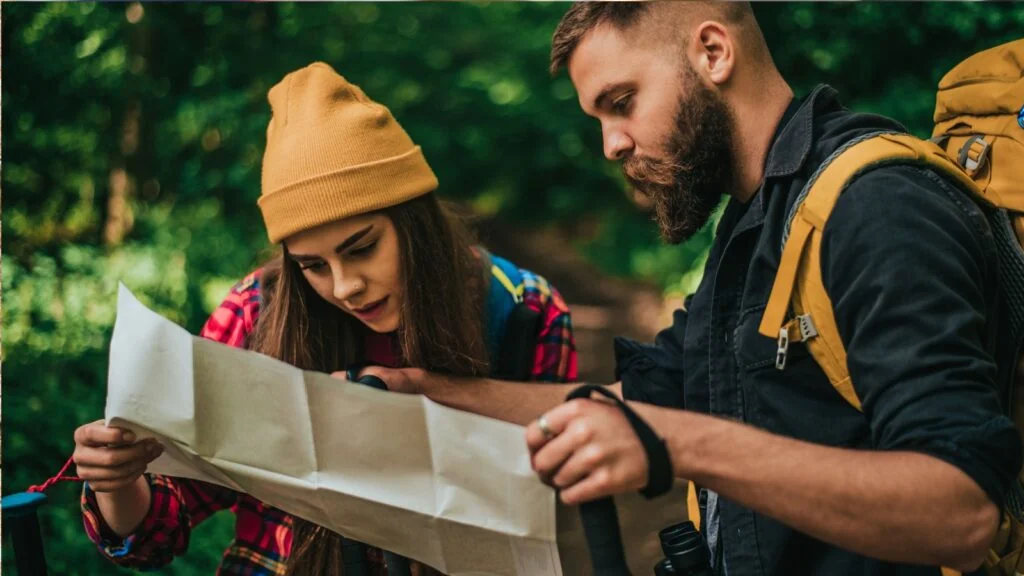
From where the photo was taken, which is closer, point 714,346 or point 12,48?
point 714,346

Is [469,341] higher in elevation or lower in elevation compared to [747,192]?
lower

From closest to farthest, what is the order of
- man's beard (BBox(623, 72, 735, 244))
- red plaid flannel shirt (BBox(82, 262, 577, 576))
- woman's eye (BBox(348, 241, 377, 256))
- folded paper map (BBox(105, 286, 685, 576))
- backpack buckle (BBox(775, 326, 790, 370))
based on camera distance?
1. folded paper map (BBox(105, 286, 685, 576))
2. backpack buckle (BBox(775, 326, 790, 370))
3. man's beard (BBox(623, 72, 735, 244))
4. red plaid flannel shirt (BBox(82, 262, 577, 576))
5. woman's eye (BBox(348, 241, 377, 256))

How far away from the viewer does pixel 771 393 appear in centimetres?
167

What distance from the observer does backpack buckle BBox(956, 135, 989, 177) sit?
1690 millimetres

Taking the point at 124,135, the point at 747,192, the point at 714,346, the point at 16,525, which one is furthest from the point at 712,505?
the point at 124,135

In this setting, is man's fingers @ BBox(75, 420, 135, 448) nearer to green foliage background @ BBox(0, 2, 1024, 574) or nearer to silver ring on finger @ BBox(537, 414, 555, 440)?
silver ring on finger @ BBox(537, 414, 555, 440)

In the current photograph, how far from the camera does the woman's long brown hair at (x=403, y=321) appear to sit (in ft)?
7.64

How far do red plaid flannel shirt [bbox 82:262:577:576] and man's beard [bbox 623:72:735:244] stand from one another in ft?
2.49

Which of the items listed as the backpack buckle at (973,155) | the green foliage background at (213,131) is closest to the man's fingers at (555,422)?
the backpack buckle at (973,155)

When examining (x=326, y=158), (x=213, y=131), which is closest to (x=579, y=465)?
(x=326, y=158)

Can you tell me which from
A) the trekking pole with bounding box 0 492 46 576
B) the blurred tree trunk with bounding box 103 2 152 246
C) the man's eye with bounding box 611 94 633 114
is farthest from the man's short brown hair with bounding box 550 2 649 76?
the blurred tree trunk with bounding box 103 2 152 246

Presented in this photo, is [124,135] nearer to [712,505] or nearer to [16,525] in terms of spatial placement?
[16,525]

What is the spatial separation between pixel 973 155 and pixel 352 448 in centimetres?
118

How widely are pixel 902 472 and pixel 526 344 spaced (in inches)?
55.7
